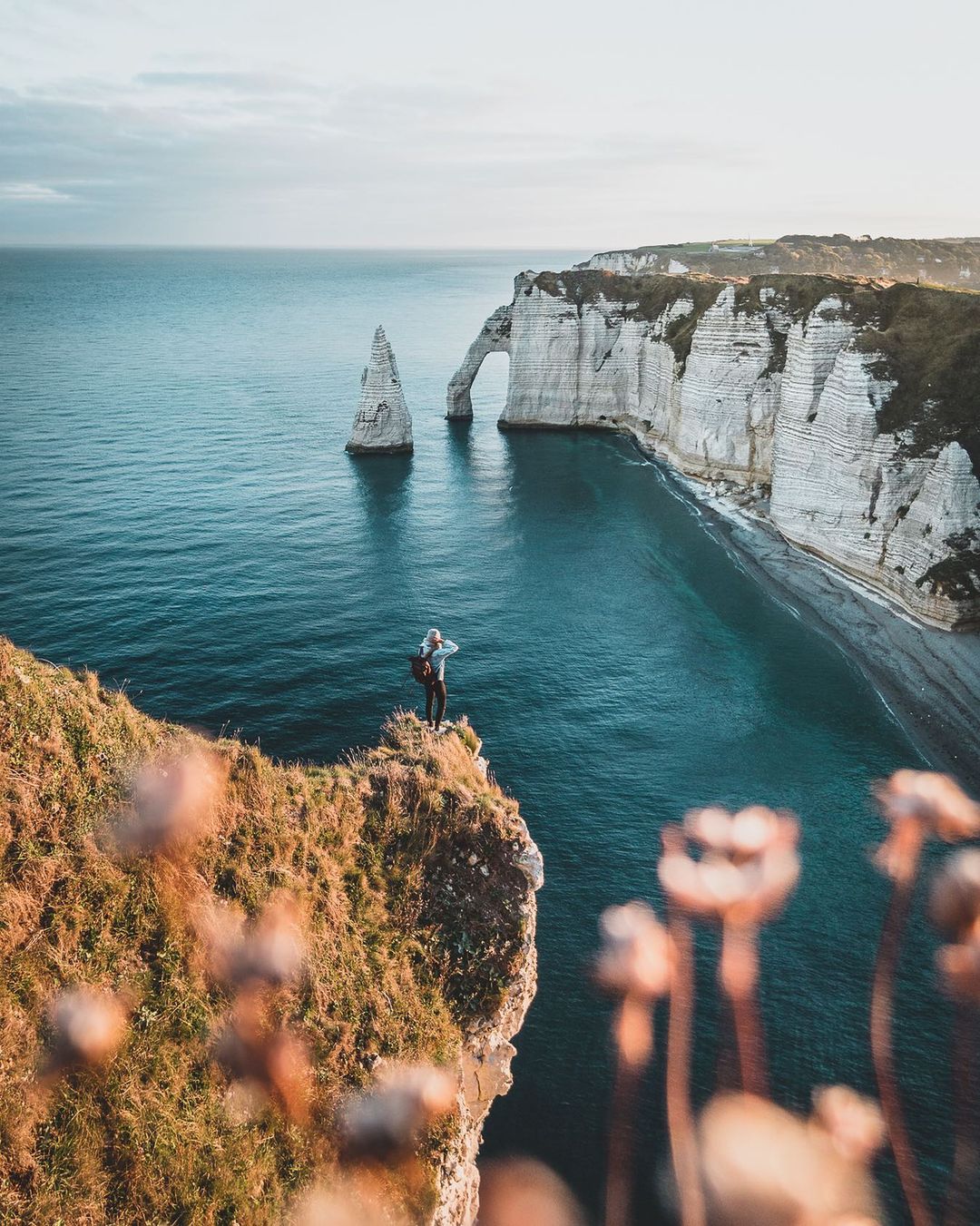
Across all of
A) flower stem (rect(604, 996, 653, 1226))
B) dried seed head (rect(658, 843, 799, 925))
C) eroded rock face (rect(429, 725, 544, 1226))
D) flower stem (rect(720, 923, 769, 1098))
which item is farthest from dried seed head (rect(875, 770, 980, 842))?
eroded rock face (rect(429, 725, 544, 1226))

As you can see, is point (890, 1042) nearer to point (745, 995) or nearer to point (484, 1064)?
point (745, 995)

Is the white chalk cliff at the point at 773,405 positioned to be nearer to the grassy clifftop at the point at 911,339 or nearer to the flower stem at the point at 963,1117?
the grassy clifftop at the point at 911,339

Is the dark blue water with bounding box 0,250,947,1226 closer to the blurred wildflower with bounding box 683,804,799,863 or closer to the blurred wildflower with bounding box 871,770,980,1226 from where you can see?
the blurred wildflower with bounding box 871,770,980,1226

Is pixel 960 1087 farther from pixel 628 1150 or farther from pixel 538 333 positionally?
pixel 538 333

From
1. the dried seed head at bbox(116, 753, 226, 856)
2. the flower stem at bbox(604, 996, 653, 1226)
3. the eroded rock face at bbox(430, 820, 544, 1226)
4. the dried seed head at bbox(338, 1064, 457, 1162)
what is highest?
the dried seed head at bbox(116, 753, 226, 856)

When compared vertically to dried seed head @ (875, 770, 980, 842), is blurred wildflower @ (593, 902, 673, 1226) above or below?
below

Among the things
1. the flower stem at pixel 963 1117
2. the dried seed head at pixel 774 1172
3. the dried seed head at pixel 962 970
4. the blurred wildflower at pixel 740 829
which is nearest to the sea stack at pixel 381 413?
the blurred wildflower at pixel 740 829

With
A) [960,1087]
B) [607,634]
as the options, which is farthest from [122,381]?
[960,1087]
